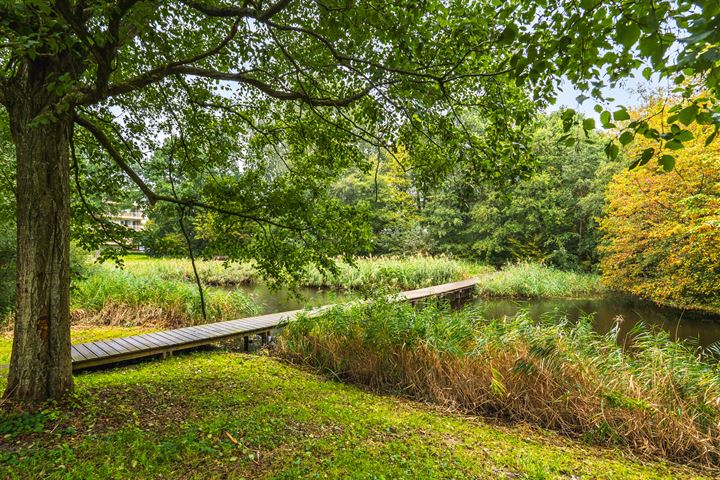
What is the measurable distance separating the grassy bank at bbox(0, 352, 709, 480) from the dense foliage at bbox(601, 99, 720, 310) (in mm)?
8119

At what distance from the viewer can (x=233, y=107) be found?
195 inches

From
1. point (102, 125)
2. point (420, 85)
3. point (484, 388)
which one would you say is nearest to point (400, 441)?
point (484, 388)

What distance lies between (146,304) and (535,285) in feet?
42.8

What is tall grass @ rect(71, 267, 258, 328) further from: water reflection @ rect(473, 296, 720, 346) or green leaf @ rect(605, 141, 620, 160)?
green leaf @ rect(605, 141, 620, 160)

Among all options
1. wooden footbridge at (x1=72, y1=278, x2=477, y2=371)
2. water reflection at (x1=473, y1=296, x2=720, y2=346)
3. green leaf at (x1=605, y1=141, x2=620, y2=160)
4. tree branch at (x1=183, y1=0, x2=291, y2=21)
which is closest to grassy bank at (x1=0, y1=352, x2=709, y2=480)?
wooden footbridge at (x1=72, y1=278, x2=477, y2=371)

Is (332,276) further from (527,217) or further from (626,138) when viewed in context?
Answer: (626,138)

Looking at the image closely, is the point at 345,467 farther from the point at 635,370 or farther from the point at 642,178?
the point at 642,178

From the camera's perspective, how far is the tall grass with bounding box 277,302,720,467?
141 inches

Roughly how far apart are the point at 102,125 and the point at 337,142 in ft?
9.86

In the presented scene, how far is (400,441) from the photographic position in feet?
10.5

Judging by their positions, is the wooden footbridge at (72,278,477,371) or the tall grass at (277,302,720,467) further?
the wooden footbridge at (72,278,477,371)

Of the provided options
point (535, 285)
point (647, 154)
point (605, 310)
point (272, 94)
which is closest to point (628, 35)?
point (647, 154)

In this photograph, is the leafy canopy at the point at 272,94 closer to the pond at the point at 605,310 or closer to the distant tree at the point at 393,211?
the pond at the point at 605,310

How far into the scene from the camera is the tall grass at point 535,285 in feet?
46.4
